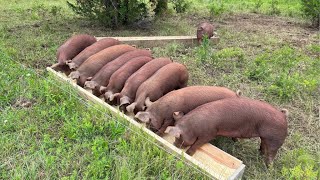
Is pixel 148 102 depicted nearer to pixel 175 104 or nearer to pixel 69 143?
pixel 175 104

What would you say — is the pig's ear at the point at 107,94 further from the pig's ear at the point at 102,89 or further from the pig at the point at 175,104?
the pig at the point at 175,104

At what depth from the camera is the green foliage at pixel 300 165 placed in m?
2.74

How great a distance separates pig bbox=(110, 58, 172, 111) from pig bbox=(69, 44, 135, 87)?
572 mm

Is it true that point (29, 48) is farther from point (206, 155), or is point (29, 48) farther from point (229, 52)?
point (206, 155)

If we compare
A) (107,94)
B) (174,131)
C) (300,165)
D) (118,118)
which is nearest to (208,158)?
(174,131)

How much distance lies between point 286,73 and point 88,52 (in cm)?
276

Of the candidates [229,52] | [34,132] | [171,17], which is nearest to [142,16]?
[171,17]

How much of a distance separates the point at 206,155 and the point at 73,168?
1.14m

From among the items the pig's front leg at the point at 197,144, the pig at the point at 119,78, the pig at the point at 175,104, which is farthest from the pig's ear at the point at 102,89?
the pig's front leg at the point at 197,144

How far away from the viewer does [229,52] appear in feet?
17.2

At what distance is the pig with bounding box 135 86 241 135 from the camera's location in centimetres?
325

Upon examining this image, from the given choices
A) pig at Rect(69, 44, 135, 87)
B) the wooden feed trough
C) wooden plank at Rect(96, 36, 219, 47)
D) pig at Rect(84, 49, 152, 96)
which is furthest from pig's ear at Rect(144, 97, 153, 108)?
wooden plank at Rect(96, 36, 219, 47)

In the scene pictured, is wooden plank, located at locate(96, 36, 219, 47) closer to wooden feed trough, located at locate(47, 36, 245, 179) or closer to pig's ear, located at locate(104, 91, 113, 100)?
pig's ear, located at locate(104, 91, 113, 100)

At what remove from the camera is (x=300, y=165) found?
3.03 meters
